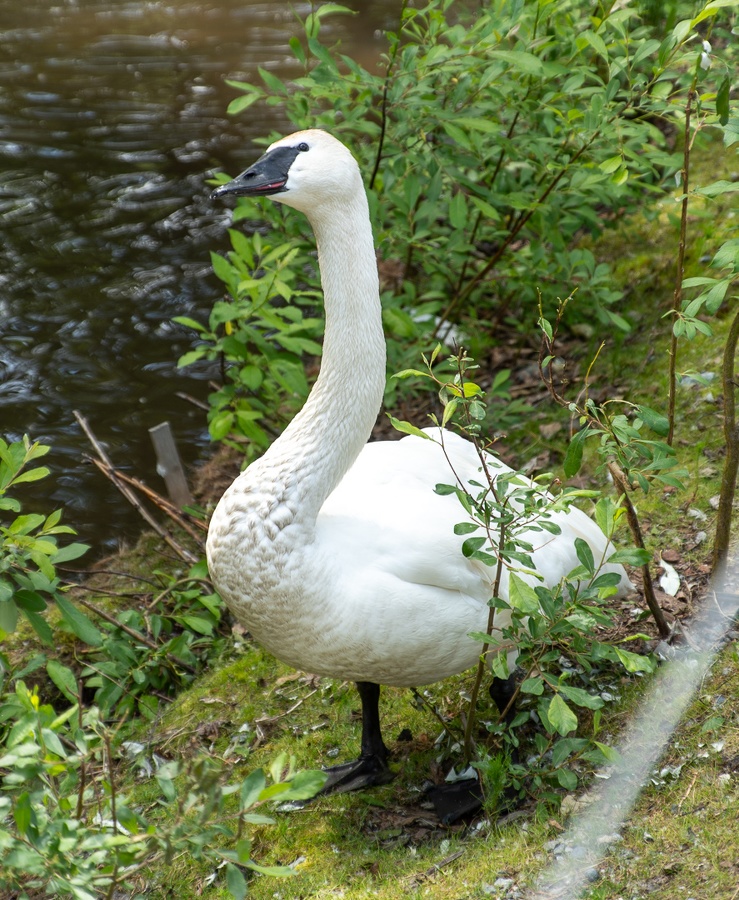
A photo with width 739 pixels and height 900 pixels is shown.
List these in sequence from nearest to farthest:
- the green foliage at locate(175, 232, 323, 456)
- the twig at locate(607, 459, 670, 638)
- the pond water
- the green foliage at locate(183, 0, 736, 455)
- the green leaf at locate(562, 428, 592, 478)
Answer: the green leaf at locate(562, 428, 592, 478), the twig at locate(607, 459, 670, 638), the green foliage at locate(183, 0, 736, 455), the green foliage at locate(175, 232, 323, 456), the pond water

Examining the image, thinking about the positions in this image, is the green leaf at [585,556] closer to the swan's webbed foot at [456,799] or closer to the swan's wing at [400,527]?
the swan's wing at [400,527]

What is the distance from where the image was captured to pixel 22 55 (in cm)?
1195

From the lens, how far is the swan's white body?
3162 millimetres

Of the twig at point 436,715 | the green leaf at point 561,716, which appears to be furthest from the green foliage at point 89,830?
the twig at point 436,715

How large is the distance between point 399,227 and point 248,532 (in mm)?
2450

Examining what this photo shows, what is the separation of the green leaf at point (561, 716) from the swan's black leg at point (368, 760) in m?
1.07

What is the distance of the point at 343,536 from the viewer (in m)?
3.27

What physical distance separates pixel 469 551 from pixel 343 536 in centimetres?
60

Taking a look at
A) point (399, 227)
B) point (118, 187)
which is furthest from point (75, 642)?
point (118, 187)

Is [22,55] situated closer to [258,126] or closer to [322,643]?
[258,126]

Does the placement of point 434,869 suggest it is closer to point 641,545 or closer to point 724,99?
point 641,545

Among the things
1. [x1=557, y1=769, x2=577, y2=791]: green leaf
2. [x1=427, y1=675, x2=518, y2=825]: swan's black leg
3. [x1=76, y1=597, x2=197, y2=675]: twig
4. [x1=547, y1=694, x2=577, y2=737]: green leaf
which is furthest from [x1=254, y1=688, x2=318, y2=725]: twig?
[x1=547, y1=694, x2=577, y2=737]: green leaf

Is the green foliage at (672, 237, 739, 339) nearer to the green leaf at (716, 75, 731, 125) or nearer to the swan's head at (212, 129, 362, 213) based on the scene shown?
the green leaf at (716, 75, 731, 125)

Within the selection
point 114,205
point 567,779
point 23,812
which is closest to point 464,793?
point 567,779
